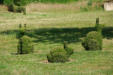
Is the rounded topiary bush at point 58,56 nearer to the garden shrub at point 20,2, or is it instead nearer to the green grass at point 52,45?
the green grass at point 52,45

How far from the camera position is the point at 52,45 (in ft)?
97.5

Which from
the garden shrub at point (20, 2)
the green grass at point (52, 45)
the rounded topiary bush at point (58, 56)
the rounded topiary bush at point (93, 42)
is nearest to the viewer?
the green grass at point (52, 45)

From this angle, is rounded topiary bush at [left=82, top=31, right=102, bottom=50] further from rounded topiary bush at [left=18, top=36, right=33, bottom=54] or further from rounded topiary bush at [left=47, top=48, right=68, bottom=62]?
rounded topiary bush at [left=47, top=48, right=68, bottom=62]

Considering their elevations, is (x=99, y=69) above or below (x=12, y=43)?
above

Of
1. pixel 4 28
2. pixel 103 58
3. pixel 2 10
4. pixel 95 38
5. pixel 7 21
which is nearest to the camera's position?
pixel 103 58

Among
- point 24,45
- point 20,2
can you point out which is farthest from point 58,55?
point 20,2

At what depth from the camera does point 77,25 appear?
148ft

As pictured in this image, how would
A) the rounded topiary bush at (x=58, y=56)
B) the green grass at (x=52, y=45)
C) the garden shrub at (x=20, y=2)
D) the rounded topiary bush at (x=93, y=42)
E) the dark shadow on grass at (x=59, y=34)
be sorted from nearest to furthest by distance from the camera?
the green grass at (x=52, y=45) < the rounded topiary bush at (x=58, y=56) < the rounded topiary bush at (x=93, y=42) < the dark shadow on grass at (x=59, y=34) < the garden shrub at (x=20, y=2)

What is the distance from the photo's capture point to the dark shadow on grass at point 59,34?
3353 centimetres

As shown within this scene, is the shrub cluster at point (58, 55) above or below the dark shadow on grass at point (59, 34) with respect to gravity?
above

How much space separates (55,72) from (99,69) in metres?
2.05

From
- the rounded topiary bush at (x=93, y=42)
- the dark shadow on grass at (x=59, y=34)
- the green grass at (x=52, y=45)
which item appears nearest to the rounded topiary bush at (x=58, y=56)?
the green grass at (x=52, y=45)

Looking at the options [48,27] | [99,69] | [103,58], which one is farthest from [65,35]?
[99,69]

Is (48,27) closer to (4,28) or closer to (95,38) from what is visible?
(4,28)
